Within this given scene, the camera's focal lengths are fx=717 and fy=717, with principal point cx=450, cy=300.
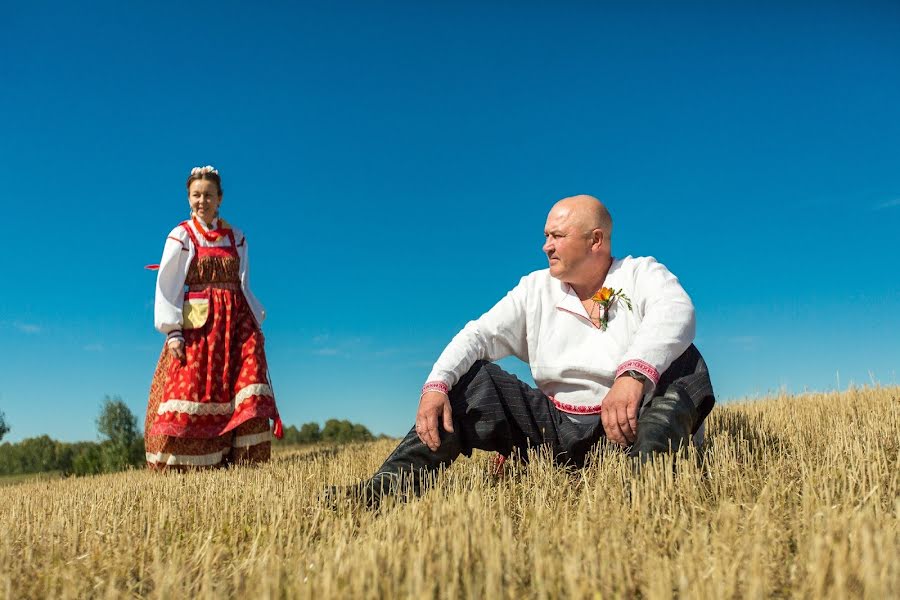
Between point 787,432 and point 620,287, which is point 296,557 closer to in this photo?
point 620,287

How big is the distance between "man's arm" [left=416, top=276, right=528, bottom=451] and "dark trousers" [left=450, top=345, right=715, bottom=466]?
12cm

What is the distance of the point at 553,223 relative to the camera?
430 cm

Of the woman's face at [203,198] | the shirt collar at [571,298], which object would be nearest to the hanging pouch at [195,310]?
the woman's face at [203,198]

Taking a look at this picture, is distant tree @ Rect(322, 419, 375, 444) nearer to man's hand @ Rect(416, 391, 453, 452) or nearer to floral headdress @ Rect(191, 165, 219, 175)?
floral headdress @ Rect(191, 165, 219, 175)

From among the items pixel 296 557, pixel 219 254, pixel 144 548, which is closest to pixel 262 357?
pixel 219 254

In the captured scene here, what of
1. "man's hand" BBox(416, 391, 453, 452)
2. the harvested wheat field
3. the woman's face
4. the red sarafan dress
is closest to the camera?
the harvested wheat field

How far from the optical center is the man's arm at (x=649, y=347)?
3.70 metres

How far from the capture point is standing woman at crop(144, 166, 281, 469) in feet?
25.3

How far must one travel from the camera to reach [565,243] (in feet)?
14.1

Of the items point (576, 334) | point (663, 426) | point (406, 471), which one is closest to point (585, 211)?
point (576, 334)

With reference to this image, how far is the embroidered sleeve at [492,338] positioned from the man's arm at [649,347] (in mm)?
754

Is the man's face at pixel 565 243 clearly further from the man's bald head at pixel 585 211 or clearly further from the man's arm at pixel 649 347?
the man's arm at pixel 649 347

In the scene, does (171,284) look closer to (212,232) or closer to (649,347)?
(212,232)

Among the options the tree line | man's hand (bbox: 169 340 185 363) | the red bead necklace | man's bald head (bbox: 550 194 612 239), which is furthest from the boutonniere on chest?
the tree line
